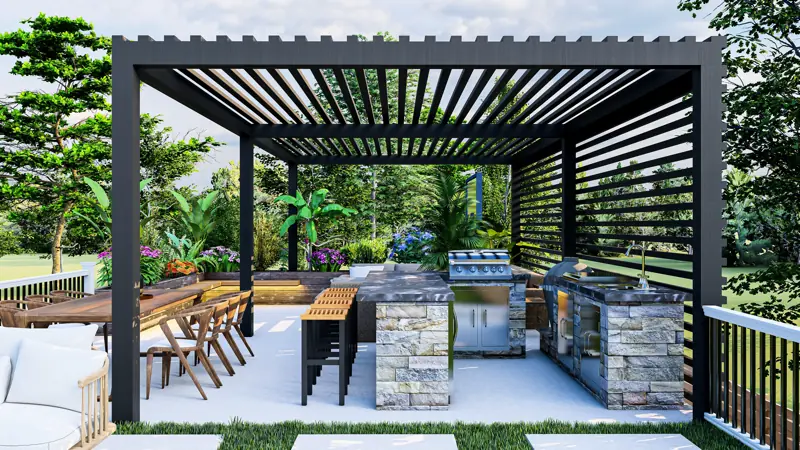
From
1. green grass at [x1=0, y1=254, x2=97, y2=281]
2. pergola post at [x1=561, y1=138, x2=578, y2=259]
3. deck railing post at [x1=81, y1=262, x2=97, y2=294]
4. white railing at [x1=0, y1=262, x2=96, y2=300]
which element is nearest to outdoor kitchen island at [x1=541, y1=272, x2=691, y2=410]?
pergola post at [x1=561, y1=138, x2=578, y2=259]

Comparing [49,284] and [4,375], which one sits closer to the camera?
[4,375]

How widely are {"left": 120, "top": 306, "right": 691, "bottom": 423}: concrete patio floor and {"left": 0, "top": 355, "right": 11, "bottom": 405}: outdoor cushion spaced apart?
41.2 inches

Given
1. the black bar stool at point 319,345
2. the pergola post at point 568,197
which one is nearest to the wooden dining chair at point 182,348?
the black bar stool at point 319,345

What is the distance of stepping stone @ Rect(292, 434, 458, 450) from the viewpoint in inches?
142

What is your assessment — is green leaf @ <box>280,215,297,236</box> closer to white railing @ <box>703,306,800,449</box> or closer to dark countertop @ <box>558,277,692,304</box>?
dark countertop @ <box>558,277,692,304</box>

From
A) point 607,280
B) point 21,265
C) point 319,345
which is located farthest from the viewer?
point 21,265

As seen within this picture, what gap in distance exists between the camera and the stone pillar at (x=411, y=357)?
439 centimetres

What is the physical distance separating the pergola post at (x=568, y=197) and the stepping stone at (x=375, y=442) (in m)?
4.18

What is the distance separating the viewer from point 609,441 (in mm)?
3748

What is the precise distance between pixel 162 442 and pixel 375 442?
1436mm

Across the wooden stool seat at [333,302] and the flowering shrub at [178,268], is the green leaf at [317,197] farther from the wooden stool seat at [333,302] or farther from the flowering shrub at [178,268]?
the wooden stool seat at [333,302]

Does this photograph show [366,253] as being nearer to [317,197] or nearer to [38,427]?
[317,197]

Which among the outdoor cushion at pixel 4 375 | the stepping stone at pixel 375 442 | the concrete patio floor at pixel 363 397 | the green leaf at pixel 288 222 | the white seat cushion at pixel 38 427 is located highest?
the green leaf at pixel 288 222

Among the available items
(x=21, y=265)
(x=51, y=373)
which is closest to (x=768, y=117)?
(x=51, y=373)
